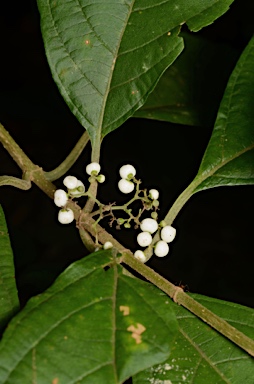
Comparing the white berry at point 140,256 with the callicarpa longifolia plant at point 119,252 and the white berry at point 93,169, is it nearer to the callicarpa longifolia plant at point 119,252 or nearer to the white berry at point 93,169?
the callicarpa longifolia plant at point 119,252

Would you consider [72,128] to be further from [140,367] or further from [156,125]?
[140,367]

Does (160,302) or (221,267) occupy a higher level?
(160,302)

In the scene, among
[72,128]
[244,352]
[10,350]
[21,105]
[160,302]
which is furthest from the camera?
[72,128]

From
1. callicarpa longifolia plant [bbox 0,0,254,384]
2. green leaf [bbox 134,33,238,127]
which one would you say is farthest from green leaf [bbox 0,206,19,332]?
green leaf [bbox 134,33,238,127]

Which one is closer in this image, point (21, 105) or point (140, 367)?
point (140, 367)

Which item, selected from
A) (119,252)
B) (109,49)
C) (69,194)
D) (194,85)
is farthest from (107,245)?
(194,85)

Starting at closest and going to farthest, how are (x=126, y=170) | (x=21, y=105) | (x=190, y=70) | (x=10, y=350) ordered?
(x=10, y=350)
(x=126, y=170)
(x=190, y=70)
(x=21, y=105)

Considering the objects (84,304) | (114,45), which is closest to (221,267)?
(114,45)

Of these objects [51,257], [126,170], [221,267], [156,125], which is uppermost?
[126,170]
